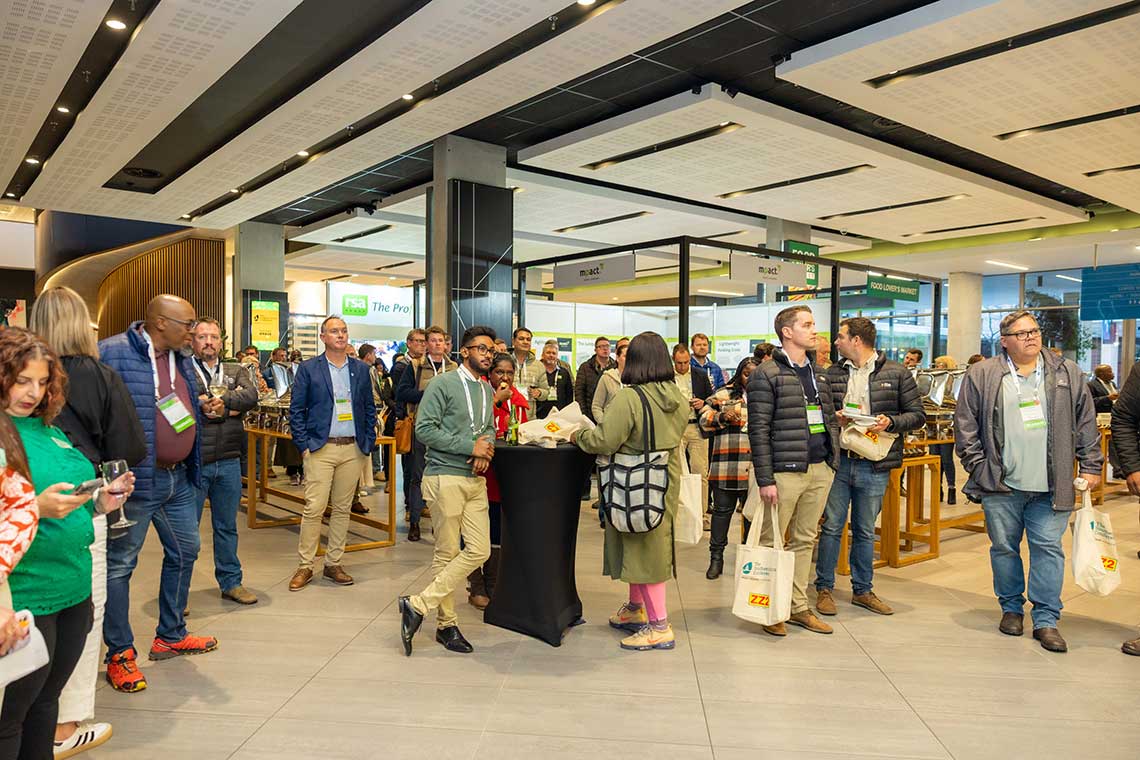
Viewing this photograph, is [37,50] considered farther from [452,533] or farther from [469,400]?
[452,533]

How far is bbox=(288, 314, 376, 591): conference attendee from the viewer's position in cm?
452

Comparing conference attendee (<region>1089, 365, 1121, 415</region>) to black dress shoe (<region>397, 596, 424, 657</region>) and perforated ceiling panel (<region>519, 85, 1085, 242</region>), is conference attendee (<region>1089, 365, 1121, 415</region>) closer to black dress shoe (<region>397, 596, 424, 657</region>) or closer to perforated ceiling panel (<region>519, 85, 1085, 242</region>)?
perforated ceiling panel (<region>519, 85, 1085, 242</region>)

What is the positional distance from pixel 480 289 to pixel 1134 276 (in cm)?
1206

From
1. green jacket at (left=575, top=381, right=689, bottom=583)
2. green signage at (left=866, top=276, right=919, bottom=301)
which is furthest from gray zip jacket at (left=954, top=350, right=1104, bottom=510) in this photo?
green signage at (left=866, top=276, right=919, bottom=301)

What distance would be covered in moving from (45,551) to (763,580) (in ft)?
9.41

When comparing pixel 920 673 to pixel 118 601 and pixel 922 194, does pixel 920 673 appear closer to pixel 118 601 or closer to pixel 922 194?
pixel 118 601

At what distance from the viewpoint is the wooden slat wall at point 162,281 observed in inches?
650

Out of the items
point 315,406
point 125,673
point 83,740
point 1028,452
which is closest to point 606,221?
point 315,406

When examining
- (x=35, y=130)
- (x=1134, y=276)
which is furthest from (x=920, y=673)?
(x=1134, y=276)

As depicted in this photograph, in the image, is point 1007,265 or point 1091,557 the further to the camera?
point 1007,265

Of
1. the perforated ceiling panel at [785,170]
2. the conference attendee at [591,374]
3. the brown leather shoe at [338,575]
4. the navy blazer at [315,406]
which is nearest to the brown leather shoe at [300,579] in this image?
the brown leather shoe at [338,575]

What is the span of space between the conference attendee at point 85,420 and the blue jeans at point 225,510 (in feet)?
4.67

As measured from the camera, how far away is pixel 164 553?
3.30m

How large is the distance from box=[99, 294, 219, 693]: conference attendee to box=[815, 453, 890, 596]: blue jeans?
316 centimetres
